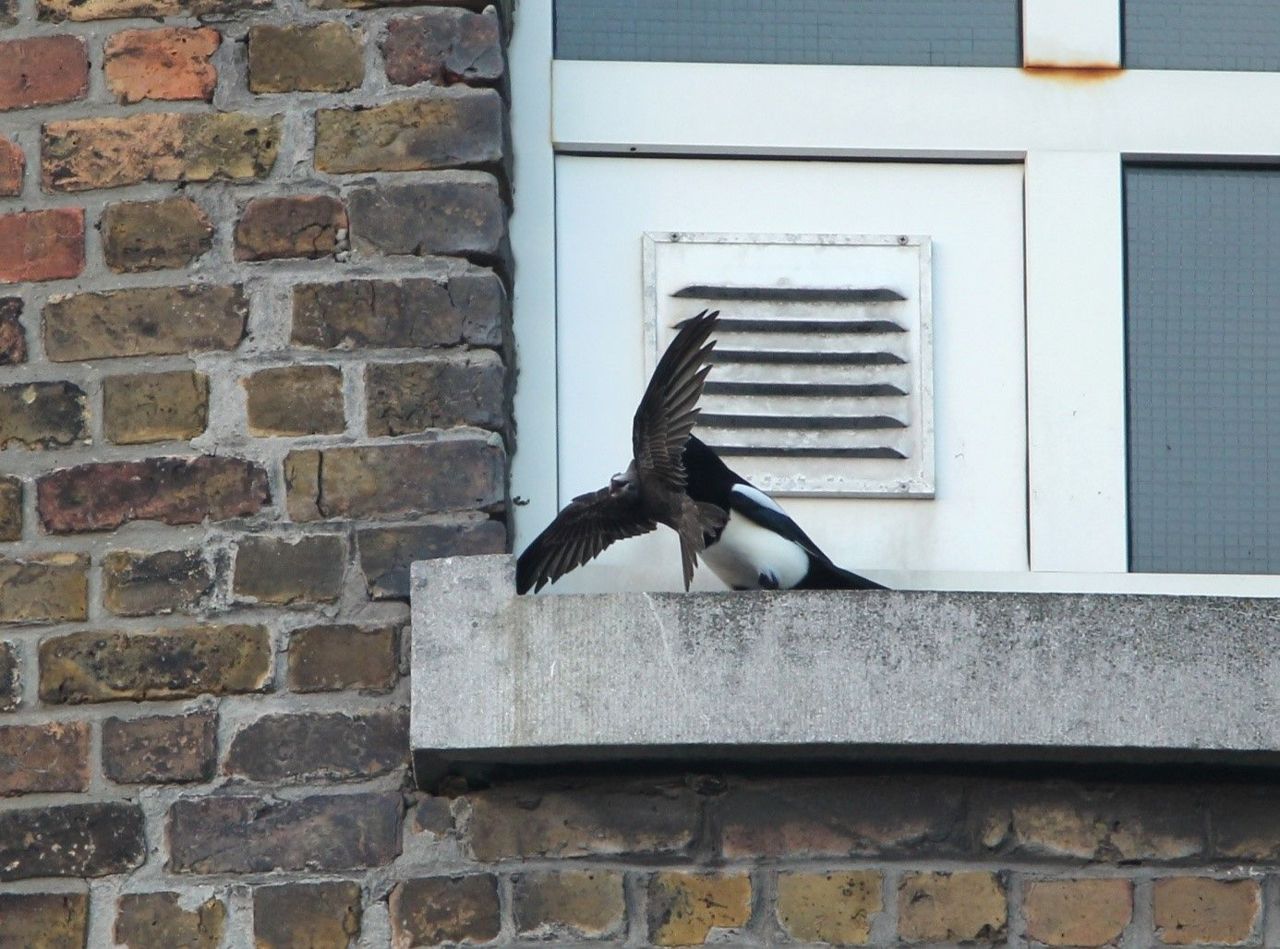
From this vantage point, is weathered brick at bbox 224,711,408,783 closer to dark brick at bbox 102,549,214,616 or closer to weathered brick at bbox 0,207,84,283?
dark brick at bbox 102,549,214,616

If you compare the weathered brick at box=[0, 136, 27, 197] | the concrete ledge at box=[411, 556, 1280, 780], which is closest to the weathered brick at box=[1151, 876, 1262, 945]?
the concrete ledge at box=[411, 556, 1280, 780]

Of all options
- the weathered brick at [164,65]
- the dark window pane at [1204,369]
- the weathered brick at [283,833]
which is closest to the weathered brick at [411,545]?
the weathered brick at [283,833]

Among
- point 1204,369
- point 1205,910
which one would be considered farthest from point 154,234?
point 1205,910

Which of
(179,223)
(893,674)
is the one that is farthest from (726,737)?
(179,223)

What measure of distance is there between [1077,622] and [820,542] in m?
0.41

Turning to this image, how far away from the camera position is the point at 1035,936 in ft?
9.04

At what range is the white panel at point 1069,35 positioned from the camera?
3.23 m

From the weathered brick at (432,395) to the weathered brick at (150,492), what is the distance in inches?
6.3

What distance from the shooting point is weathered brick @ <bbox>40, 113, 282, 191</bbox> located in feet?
9.71

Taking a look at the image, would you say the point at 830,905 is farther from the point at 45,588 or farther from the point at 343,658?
the point at 45,588

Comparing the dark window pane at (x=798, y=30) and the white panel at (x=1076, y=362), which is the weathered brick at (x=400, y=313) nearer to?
the dark window pane at (x=798, y=30)

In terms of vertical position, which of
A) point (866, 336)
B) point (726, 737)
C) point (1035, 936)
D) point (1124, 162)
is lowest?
point (1035, 936)

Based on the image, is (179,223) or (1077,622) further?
(179,223)

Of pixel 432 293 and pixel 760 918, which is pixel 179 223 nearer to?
pixel 432 293
